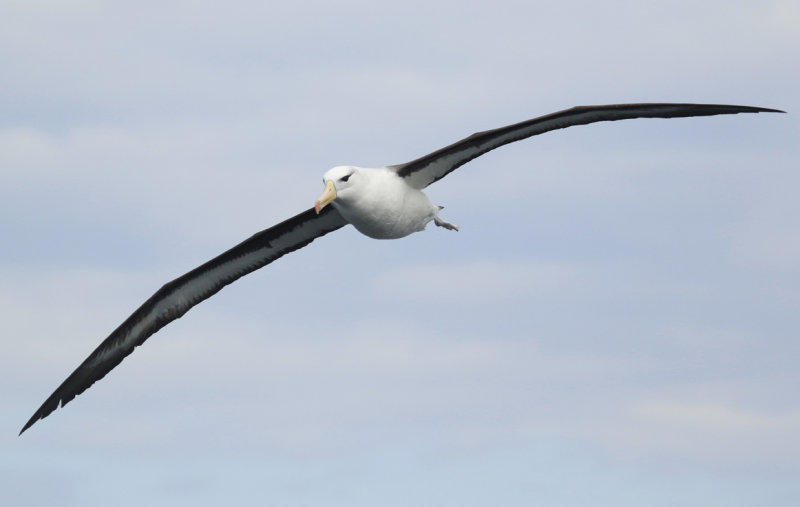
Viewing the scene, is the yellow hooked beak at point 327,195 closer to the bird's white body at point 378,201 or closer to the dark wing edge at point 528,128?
the bird's white body at point 378,201

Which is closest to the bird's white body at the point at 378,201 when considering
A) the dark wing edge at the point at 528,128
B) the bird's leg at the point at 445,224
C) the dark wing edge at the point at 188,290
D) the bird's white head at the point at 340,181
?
the bird's white head at the point at 340,181

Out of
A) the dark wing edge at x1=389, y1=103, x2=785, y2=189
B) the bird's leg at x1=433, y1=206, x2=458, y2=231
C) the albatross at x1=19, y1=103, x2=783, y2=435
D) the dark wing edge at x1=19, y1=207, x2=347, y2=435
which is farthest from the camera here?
the dark wing edge at x1=19, y1=207, x2=347, y2=435

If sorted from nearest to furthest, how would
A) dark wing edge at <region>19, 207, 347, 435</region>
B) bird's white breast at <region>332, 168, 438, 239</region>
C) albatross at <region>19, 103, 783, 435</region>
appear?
1. albatross at <region>19, 103, 783, 435</region>
2. bird's white breast at <region>332, 168, 438, 239</region>
3. dark wing edge at <region>19, 207, 347, 435</region>

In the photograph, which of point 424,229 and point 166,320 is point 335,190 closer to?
point 424,229

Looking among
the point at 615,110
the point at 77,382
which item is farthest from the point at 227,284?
the point at 615,110

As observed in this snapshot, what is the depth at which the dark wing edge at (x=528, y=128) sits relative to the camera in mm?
16734

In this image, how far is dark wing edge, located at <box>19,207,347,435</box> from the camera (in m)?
19.7

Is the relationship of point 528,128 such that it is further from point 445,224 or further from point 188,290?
point 188,290

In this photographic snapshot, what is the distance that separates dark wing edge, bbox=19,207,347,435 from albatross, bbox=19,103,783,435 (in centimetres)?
2

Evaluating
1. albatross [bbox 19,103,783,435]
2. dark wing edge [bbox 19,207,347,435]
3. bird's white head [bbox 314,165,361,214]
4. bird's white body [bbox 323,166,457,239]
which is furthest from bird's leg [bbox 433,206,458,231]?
bird's white head [bbox 314,165,361,214]

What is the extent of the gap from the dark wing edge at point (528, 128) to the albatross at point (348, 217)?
0.01 metres

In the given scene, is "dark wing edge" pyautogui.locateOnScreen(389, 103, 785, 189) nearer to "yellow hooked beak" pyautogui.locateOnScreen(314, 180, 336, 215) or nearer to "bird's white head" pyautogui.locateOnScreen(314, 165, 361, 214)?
"bird's white head" pyautogui.locateOnScreen(314, 165, 361, 214)

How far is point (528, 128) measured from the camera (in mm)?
17203

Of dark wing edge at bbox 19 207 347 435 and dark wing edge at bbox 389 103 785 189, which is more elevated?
dark wing edge at bbox 389 103 785 189
